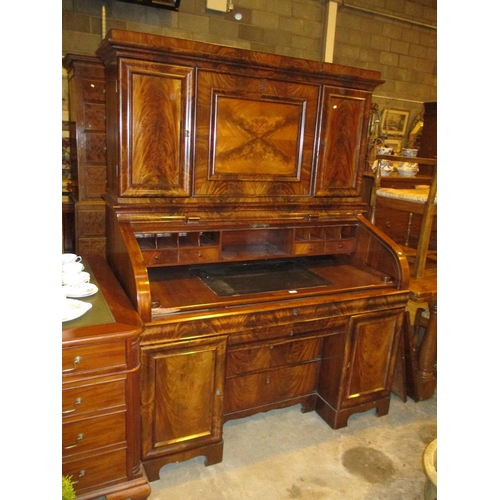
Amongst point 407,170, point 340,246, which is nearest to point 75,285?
point 340,246

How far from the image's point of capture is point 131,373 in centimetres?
161

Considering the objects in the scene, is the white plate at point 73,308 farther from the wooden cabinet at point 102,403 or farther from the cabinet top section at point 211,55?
the cabinet top section at point 211,55

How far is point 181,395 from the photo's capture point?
1.82 meters

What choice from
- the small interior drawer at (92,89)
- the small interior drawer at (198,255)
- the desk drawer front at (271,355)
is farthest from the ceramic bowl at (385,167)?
the small interior drawer at (92,89)

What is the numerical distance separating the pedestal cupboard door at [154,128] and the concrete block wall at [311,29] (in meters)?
2.06

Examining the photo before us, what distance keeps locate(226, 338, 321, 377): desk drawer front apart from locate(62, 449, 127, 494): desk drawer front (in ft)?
2.13

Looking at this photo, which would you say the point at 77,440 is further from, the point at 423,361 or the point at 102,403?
the point at 423,361

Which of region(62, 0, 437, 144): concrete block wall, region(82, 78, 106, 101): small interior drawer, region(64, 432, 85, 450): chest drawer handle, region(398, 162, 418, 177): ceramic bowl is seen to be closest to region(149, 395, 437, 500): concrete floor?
region(64, 432, 85, 450): chest drawer handle

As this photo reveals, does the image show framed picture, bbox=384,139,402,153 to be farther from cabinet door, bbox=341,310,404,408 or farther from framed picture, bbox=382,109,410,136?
cabinet door, bbox=341,310,404,408

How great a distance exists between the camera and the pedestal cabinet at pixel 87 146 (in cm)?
308
